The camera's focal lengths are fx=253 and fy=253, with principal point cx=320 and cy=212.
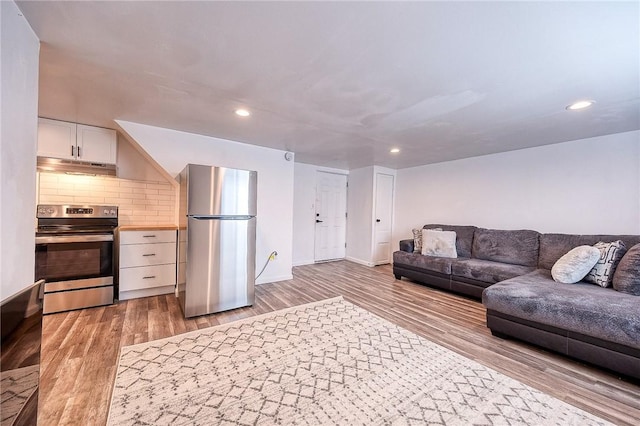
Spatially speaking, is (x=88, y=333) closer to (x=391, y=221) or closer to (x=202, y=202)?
(x=202, y=202)

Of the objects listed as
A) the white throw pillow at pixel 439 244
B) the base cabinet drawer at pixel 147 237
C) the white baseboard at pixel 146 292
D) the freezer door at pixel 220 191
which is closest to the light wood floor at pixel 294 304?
the white baseboard at pixel 146 292

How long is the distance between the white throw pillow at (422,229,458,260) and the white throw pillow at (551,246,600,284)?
1385mm

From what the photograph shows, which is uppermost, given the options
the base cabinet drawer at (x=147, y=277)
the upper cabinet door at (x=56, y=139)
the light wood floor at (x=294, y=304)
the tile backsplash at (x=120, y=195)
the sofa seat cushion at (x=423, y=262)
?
the upper cabinet door at (x=56, y=139)

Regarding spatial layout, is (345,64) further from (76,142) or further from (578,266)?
(76,142)

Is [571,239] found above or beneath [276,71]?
beneath

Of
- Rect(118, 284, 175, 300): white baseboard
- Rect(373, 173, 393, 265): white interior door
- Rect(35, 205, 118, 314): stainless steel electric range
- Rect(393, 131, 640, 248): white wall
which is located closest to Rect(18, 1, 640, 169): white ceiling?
A: Rect(393, 131, 640, 248): white wall

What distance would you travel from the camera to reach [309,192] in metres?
5.39

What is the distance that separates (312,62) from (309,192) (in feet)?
12.3

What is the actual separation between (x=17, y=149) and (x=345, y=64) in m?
1.86

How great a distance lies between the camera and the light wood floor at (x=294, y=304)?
1.54 m

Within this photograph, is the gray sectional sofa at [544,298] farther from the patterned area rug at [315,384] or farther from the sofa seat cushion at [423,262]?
the patterned area rug at [315,384]

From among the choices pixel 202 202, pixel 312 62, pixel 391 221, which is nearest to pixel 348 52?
pixel 312 62

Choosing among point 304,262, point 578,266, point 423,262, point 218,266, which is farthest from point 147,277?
point 578,266

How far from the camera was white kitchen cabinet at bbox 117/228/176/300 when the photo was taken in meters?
3.07
